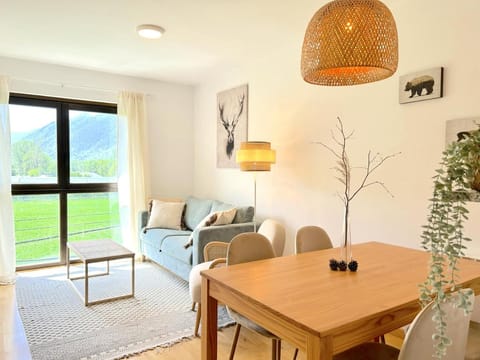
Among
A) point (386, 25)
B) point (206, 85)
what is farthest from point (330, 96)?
point (206, 85)

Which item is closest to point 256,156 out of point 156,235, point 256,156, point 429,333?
point 256,156

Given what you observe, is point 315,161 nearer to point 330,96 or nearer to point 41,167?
point 330,96

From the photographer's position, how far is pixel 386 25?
157 centimetres

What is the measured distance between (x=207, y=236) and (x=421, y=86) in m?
2.21

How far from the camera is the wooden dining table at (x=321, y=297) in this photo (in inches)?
46.2

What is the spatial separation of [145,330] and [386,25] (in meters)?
2.63

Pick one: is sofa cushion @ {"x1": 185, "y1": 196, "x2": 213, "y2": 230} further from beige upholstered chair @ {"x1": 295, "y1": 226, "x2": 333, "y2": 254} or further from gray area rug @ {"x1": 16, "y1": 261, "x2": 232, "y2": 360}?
beige upholstered chair @ {"x1": 295, "y1": 226, "x2": 333, "y2": 254}

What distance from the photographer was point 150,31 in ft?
10.6

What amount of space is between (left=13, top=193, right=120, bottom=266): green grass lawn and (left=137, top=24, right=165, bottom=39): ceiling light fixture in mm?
2434

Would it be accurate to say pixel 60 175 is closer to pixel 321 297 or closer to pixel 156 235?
pixel 156 235

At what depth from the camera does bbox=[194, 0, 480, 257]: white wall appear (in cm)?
237

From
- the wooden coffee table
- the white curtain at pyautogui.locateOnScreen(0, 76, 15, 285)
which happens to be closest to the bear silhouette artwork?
the wooden coffee table

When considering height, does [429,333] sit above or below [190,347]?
above

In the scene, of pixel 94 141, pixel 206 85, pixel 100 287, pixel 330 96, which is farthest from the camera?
pixel 206 85
